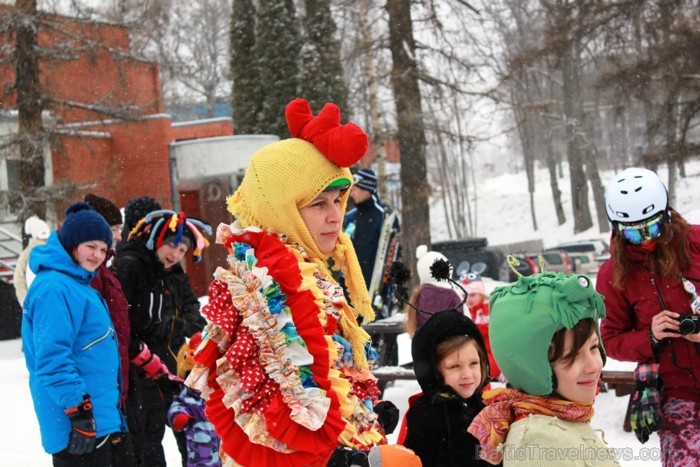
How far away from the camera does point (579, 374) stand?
8.48ft

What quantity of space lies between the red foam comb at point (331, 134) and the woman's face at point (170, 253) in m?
2.42

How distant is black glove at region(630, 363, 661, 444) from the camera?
12.2 ft

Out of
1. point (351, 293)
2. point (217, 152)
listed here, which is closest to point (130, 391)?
point (351, 293)

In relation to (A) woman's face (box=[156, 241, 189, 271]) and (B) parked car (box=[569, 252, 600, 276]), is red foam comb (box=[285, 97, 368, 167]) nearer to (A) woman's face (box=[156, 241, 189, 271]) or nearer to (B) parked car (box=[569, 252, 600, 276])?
(A) woman's face (box=[156, 241, 189, 271])

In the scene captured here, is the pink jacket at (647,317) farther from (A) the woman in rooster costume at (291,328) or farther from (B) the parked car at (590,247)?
(B) the parked car at (590,247)

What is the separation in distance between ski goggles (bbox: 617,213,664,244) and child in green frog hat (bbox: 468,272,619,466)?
127 centimetres

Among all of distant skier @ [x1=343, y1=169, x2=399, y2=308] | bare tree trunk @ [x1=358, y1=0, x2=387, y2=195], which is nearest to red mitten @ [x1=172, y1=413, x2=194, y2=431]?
distant skier @ [x1=343, y1=169, x2=399, y2=308]

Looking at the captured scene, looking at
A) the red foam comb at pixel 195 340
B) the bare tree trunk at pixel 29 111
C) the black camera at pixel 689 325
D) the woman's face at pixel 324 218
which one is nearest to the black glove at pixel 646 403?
the black camera at pixel 689 325

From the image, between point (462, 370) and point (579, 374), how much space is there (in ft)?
3.43

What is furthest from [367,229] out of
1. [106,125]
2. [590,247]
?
[590,247]

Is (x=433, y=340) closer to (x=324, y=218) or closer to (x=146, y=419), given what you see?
(x=324, y=218)

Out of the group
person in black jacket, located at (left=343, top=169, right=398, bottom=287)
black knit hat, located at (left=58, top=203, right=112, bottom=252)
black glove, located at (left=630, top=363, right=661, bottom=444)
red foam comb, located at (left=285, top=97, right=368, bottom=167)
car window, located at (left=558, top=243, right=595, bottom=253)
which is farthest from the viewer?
car window, located at (left=558, top=243, right=595, bottom=253)

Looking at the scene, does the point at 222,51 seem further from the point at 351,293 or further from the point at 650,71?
the point at 351,293

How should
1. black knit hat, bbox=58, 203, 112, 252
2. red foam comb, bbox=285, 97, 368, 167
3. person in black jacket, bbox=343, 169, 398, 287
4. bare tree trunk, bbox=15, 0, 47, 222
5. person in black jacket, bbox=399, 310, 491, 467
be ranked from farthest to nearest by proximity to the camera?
bare tree trunk, bbox=15, 0, 47, 222, person in black jacket, bbox=343, 169, 398, 287, black knit hat, bbox=58, 203, 112, 252, person in black jacket, bbox=399, 310, 491, 467, red foam comb, bbox=285, 97, 368, 167
